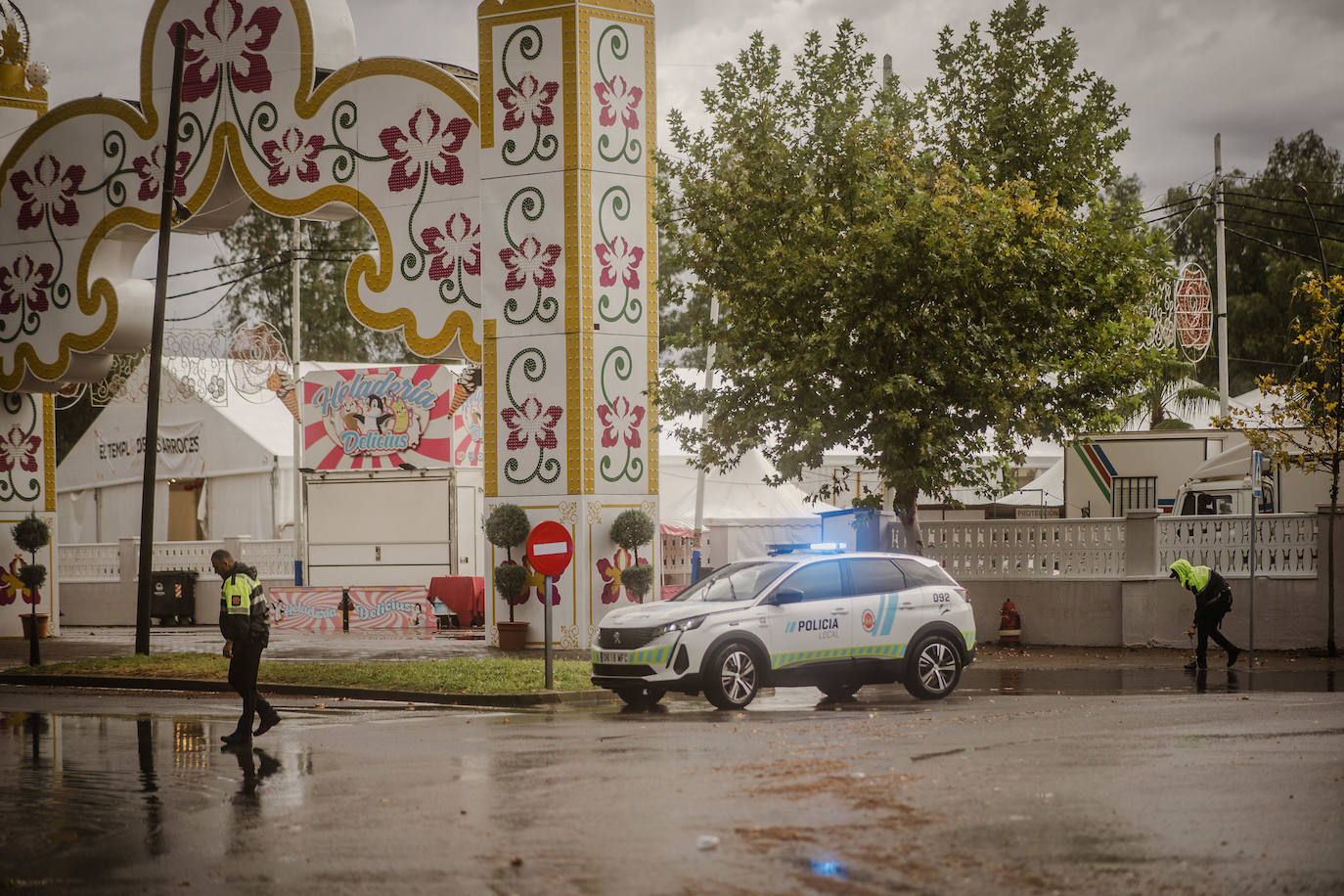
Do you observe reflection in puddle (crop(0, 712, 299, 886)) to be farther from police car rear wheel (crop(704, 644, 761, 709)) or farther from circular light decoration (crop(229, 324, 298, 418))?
circular light decoration (crop(229, 324, 298, 418))

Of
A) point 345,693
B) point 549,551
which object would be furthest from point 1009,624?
point 345,693

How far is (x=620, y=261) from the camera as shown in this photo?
24.2m

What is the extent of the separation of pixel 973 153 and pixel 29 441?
1964 centimetres

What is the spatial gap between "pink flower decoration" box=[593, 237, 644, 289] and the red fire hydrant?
8.06 m

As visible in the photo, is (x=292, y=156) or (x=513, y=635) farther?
(x=292, y=156)

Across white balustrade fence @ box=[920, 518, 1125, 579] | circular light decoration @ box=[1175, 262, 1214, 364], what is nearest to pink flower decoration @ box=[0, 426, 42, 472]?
white balustrade fence @ box=[920, 518, 1125, 579]

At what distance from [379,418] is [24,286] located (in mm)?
7442

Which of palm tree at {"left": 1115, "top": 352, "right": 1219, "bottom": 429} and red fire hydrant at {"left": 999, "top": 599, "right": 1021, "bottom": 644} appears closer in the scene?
red fire hydrant at {"left": 999, "top": 599, "right": 1021, "bottom": 644}

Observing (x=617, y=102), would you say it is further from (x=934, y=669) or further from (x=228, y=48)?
(x=934, y=669)

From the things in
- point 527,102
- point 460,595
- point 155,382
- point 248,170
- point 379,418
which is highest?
point 527,102

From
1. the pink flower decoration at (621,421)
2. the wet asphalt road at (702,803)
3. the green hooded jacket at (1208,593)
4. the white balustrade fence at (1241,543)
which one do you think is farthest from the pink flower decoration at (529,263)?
the white balustrade fence at (1241,543)

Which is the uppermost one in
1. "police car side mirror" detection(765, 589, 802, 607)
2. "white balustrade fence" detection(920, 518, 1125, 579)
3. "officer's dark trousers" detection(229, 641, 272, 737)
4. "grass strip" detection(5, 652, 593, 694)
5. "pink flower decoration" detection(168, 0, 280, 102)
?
"pink flower decoration" detection(168, 0, 280, 102)

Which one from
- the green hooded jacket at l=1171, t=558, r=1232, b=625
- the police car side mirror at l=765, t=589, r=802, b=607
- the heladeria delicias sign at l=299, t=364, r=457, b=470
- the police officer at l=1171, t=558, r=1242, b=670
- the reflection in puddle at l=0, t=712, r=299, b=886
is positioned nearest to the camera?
the reflection in puddle at l=0, t=712, r=299, b=886

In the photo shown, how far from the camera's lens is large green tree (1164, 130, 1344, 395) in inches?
2312
